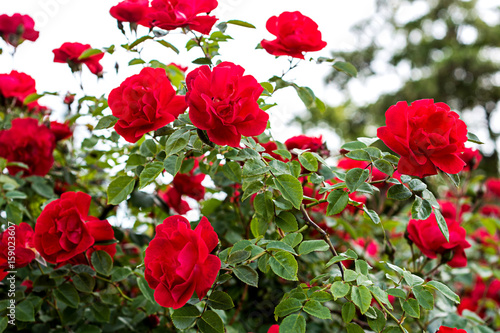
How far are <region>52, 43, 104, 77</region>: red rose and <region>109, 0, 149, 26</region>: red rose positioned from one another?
19cm

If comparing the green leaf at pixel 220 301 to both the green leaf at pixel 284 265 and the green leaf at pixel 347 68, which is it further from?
the green leaf at pixel 347 68

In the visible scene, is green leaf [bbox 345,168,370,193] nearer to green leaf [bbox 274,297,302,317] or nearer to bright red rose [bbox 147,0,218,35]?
green leaf [bbox 274,297,302,317]

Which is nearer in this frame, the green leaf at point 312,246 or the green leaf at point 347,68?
the green leaf at point 312,246

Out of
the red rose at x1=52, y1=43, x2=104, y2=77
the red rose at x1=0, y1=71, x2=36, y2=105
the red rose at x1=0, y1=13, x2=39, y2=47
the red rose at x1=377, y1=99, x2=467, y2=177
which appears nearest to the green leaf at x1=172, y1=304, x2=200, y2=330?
the red rose at x1=377, y1=99, x2=467, y2=177

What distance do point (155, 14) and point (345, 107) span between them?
13.9 metres

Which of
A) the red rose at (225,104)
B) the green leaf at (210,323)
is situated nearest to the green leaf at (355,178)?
the red rose at (225,104)

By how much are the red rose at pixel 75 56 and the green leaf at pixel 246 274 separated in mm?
580

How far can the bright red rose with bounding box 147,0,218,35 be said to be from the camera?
0.64m

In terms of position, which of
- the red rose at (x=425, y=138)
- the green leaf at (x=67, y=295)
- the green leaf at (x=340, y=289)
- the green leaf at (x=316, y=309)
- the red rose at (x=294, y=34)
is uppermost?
the red rose at (x=294, y=34)

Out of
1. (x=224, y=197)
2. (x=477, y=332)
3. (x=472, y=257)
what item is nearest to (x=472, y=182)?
Result: (x=472, y=257)

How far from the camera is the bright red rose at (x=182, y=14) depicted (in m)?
Answer: 0.64

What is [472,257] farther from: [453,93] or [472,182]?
[453,93]

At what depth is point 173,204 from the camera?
0.95 m

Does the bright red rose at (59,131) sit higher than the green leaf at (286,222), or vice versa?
the green leaf at (286,222)
